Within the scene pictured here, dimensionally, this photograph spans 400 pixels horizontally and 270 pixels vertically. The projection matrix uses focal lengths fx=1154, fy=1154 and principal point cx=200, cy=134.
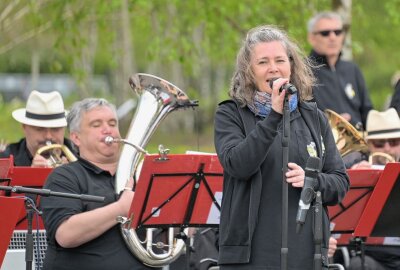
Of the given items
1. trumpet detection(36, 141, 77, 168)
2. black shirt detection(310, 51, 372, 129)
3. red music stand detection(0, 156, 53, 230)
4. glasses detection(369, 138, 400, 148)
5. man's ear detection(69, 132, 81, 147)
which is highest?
black shirt detection(310, 51, 372, 129)

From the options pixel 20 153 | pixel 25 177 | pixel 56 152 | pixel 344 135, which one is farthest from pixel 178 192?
pixel 20 153

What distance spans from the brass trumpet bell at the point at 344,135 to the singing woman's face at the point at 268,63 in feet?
9.61

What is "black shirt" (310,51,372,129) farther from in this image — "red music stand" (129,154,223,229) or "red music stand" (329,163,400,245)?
"red music stand" (129,154,223,229)

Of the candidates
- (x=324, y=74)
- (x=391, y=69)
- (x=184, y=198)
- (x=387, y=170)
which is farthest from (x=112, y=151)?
Answer: (x=391, y=69)

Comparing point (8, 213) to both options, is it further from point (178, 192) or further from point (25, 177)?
point (25, 177)

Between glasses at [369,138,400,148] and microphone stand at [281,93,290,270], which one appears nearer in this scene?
microphone stand at [281,93,290,270]

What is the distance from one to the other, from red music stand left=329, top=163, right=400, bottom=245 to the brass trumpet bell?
4.51 ft

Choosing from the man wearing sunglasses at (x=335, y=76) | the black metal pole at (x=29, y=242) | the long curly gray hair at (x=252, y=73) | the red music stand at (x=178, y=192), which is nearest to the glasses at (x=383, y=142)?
the man wearing sunglasses at (x=335, y=76)

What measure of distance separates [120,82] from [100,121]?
1868 centimetres

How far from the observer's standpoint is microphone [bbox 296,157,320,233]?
219 inches

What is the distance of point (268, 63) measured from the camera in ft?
19.5

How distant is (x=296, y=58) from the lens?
20.0 feet

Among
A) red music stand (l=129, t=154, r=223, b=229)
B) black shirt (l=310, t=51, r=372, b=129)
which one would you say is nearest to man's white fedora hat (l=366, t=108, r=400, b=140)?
black shirt (l=310, t=51, r=372, b=129)

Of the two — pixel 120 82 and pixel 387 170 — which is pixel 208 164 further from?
pixel 120 82
